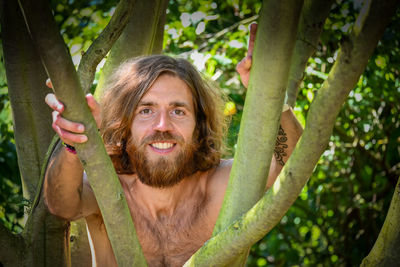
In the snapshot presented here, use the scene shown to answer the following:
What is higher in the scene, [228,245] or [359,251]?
[228,245]

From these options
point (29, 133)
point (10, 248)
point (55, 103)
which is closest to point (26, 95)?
point (29, 133)

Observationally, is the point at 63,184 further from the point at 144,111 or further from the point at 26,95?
the point at 144,111

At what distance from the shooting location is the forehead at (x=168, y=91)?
8.91 ft

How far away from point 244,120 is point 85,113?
49 centimetres

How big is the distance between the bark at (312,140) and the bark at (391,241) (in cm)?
33

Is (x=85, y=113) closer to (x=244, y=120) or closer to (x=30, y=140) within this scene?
(x=244, y=120)

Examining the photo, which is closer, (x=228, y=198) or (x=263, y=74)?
(x=263, y=74)

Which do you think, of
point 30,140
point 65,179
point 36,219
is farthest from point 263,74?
point 30,140

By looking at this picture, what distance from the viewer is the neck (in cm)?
284

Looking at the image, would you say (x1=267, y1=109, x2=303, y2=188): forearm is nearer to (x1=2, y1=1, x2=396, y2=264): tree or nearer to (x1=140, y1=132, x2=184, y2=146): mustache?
(x1=140, y1=132, x2=184, y2=146): mustache

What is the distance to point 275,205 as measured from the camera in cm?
150

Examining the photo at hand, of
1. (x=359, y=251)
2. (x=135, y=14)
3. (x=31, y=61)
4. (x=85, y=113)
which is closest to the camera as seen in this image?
(x=85, y=113)

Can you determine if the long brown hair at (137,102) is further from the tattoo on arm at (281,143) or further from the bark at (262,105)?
the bark at (262,105)

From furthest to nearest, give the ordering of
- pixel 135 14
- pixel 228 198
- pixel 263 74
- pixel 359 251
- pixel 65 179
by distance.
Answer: pixel 359 251 < pixel 135 14 < pixel 65 179 < pixel 228 198 < pixel 263 74
